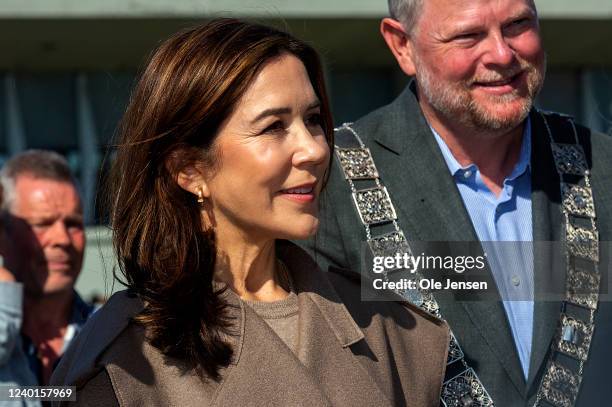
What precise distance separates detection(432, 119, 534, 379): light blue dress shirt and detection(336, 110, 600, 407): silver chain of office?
9 centimetres

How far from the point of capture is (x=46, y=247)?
14.1 feet

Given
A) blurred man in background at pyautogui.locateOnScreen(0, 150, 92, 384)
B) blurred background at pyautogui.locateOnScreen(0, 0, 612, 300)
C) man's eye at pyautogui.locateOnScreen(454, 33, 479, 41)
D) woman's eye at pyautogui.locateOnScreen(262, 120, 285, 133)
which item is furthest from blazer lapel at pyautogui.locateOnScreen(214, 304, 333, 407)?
blurred background at pyautogui.locateOnScreen(0, 0, 612, 300)

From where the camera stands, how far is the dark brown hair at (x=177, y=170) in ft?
7.53

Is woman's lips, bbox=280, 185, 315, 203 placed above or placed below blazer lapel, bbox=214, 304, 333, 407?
above

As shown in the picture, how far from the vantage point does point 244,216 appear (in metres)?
2.42

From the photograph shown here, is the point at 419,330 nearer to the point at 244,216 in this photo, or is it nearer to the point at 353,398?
the point at 353,398

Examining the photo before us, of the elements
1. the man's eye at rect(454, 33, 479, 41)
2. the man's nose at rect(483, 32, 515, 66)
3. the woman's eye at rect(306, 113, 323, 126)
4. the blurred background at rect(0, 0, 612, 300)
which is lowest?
the blurred background at rect(0, 0, 612, 300)

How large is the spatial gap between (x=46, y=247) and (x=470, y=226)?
1.92 meters

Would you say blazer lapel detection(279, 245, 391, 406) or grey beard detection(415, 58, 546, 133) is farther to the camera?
grey beard detection(415, 58, 546, 133)

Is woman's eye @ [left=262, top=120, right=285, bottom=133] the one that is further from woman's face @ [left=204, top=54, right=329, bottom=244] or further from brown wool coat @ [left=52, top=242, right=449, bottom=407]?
brown wool coat @ [left=52, top=242, right=449, bottom=407]

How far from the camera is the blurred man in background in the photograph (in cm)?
423

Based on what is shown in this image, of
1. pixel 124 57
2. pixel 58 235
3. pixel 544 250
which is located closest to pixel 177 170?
pixel 544 250

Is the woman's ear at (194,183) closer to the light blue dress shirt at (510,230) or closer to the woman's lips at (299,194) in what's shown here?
the woman's lips at (299,194)

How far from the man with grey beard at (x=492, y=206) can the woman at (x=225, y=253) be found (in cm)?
46
